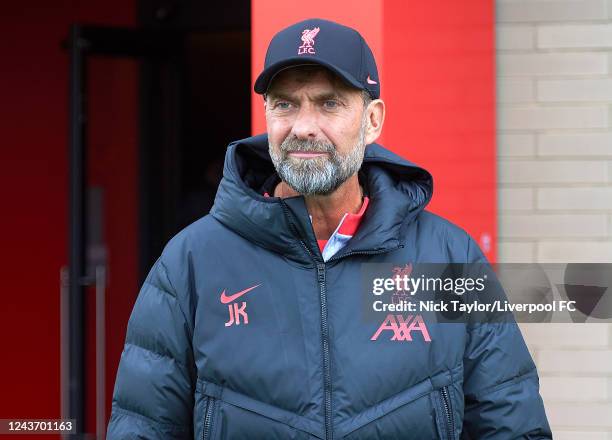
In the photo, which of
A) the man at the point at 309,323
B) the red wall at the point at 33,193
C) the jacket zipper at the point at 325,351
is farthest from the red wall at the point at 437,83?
the red wall at the point at 33,193

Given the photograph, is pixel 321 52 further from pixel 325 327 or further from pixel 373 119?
pixel 325 327

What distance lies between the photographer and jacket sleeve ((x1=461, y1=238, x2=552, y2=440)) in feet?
6.87

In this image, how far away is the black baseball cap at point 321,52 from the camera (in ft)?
6.65

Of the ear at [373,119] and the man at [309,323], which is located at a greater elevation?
the ear at [373,119]

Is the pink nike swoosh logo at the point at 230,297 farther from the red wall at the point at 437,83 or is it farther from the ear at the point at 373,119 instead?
the red wall at the point at 437,83

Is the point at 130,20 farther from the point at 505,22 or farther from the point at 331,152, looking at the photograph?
the point at 331,152

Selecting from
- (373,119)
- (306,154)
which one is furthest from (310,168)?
(373,119)

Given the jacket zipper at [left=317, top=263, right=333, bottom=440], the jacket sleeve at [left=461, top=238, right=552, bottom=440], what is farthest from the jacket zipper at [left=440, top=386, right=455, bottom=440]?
the jacket zipper at [left=317, top=263, right=333, bottom=440]

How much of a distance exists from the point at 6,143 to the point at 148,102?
746 mm

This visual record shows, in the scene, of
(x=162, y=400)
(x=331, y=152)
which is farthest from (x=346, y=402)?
(x=331, y=152)

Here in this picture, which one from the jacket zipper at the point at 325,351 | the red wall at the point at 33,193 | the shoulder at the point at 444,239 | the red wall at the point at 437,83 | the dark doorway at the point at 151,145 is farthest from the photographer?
the dark doorway at the point at 151,145

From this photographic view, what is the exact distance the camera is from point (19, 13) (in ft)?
16.4

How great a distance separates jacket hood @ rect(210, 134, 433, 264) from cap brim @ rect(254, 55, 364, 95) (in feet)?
0.61

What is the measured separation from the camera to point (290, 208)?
6.72 ft
